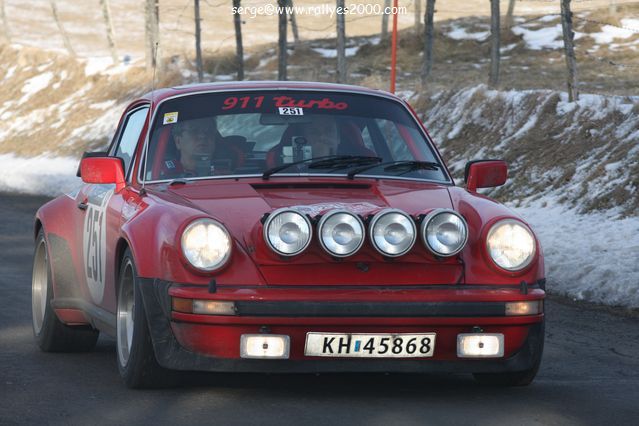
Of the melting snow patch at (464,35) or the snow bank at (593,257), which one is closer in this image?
the snow bank at (593,257)

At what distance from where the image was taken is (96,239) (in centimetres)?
759

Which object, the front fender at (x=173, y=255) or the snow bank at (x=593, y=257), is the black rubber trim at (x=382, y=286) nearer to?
the front fender at (x=173, y=255)

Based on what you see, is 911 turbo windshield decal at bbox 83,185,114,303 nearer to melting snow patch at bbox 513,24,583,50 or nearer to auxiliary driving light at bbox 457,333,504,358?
auxiliary driving light at bbox 457,333,504,358

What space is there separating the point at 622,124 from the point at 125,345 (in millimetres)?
14481

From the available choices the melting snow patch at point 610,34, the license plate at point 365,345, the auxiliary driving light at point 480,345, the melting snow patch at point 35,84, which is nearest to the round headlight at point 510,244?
the auxiliary driving light at point 480,345

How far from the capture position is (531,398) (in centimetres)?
646

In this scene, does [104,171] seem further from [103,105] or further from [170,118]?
[103,105]

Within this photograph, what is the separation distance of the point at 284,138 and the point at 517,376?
179 cm

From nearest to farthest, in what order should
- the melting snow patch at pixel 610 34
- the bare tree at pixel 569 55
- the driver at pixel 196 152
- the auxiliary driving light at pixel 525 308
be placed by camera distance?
the auxiliary driving light at pixel 525 308, the driver at pixel 196 152, the bare tree at pixel 569 55, the melting snow patch at pixel 610 34

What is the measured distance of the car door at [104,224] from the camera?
7.20m

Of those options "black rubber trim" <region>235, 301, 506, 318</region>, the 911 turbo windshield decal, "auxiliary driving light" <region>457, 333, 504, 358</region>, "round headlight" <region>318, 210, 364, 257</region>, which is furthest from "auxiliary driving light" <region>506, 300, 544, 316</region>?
the 911 turbo windshield decal

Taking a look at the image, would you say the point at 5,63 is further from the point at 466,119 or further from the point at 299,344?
the point at 299,344

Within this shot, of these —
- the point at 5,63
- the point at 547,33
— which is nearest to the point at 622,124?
the point at 547,33

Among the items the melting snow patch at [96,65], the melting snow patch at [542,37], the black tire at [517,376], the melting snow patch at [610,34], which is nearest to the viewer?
the black tire at [517,376]
